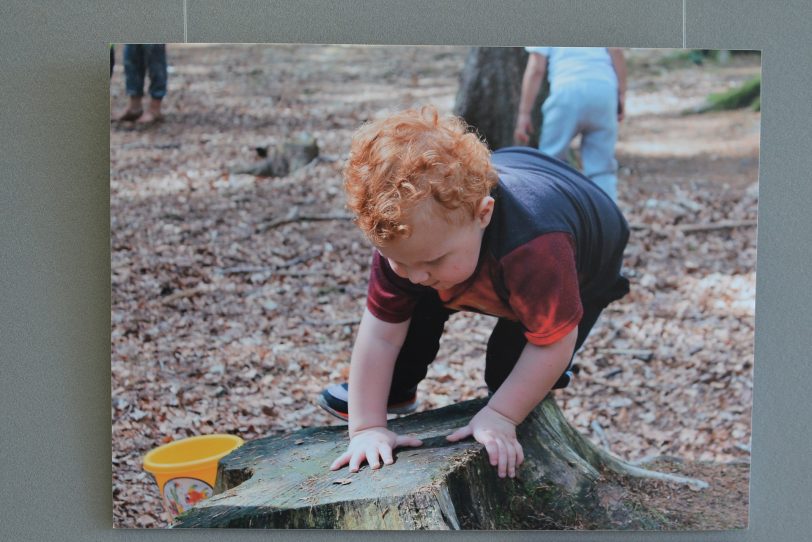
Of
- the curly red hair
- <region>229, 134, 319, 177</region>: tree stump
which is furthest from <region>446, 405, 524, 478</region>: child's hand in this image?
<region>229, 134, 319, 177</region>: tree stump

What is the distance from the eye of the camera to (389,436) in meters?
2.29

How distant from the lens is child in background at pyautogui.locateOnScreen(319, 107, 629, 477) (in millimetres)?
1958

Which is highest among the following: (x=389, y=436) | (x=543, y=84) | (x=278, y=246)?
(x=543, y=84)

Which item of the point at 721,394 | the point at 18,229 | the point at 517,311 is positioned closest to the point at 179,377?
the point at 18,229

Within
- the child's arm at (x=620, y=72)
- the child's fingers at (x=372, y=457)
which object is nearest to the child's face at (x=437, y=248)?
the child's fingers at (x=372, y=457)

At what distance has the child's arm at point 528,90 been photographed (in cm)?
242

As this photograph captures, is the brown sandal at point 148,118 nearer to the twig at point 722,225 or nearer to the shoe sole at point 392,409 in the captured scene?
the shoe sole at point 392,409

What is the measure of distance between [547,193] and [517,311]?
0.31 meters

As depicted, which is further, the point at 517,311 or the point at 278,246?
the point at 278,246

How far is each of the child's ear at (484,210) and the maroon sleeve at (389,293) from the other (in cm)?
27

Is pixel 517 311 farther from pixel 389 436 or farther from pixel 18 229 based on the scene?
pixel 18 229

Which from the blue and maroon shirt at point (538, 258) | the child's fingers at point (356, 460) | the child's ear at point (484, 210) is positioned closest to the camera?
the child's ear at point (484, 210)

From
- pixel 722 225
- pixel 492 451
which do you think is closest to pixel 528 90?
pixel 722 225

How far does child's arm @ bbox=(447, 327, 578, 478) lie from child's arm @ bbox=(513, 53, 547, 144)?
1.87 feet
